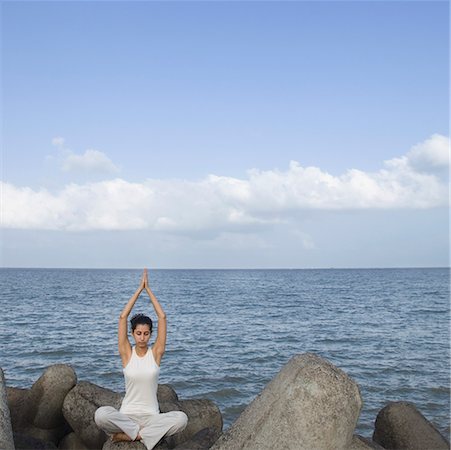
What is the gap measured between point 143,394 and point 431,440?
5.22 meters

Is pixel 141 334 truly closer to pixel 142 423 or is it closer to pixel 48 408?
pixel 142 423

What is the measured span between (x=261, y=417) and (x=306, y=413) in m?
0.54

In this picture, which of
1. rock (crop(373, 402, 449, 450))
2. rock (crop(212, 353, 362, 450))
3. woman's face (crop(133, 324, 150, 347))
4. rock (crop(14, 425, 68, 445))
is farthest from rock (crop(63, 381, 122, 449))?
rock (crop(373, 402, 449, 450))

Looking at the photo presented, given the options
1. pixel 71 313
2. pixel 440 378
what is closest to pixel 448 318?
pixel 440 378

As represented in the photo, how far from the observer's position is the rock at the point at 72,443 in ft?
30.4

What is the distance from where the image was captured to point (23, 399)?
1030 cm

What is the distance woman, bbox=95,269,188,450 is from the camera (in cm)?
648

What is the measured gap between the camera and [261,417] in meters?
6.07

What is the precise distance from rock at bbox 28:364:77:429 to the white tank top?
12.3 ft

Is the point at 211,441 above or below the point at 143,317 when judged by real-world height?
below

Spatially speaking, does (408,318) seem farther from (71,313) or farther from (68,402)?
(68,402)

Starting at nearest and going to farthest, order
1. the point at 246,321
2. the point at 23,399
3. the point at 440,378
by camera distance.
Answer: the point at 23,399
the point at 440,378
the point at 246,321

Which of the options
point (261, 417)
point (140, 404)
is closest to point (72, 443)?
point (140, 404)

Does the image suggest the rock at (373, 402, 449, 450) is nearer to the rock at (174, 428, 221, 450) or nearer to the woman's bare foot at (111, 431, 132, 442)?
the rock at (174, 428, 221, 450)
